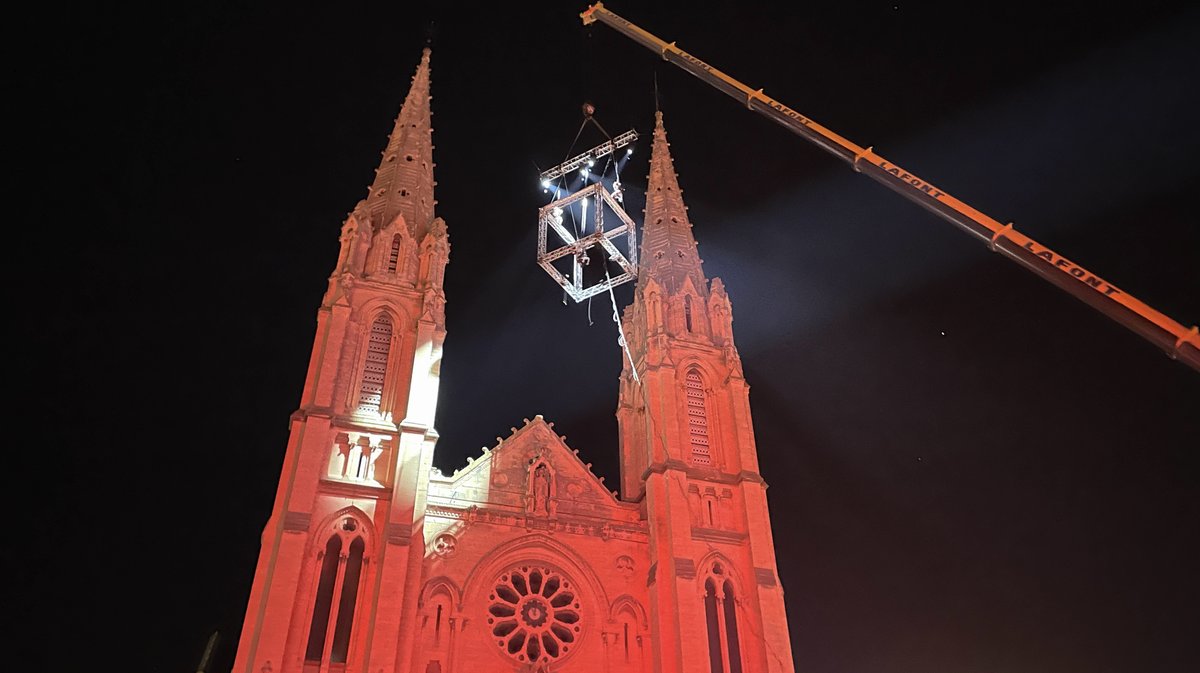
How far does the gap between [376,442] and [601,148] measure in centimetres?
2123

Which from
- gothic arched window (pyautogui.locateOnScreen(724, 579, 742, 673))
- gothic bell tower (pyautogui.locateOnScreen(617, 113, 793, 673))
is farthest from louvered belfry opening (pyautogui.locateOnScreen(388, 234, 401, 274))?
gothic arched window (pyautogui.locateOnScreen(724, 579, 742, 673))

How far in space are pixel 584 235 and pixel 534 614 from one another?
19398 millimetres

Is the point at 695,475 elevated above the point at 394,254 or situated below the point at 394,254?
below

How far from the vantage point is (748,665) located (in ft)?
93.4

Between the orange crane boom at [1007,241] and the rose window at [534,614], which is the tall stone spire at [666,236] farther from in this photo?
the rose window at [534,614]

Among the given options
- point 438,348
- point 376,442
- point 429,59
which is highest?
point 429,59

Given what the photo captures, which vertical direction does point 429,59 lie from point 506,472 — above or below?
above

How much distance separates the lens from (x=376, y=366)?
31.3m

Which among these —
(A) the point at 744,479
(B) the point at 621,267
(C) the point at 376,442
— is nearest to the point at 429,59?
(B) the point at 621,267

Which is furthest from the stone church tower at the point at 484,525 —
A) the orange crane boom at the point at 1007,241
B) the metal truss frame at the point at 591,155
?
the orange crane boom at the point at 1007,241

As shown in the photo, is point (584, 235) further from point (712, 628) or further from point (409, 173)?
point (712, 628)

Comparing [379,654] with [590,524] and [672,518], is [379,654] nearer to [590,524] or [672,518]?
[590,524]

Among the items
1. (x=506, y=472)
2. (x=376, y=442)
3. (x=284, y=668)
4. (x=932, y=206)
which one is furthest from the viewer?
(x=506, y=472)

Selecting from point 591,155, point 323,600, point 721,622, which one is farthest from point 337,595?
point 591,155
